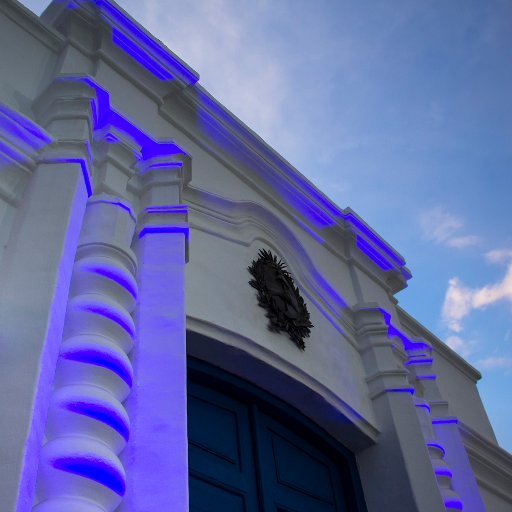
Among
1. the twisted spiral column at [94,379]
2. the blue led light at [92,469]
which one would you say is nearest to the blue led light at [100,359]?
the twisted spiral column at [94,379]

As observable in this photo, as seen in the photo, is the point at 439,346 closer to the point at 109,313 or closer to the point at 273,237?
the point at 273,237

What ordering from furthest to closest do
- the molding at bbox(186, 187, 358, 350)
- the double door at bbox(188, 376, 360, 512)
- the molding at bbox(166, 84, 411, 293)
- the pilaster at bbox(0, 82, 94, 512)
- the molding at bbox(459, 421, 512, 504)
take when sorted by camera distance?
the molding at bbox(459, 421, 512, 504) → the molding at bbox(166, 84, 411, 293) → the molding at bbox(186, 187, 358, 350) → the double door at bbox(188, 376, 360, 512) → the pilaster at bbox(0, 82, 94, 512)

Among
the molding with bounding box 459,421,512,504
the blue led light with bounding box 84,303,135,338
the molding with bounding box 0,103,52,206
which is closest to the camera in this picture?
the blue led light with bounding box 84,303,135,338

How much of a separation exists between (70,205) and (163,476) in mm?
1140

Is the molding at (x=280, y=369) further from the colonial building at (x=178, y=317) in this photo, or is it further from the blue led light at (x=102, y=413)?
the blue led light at (x=102, y=413)

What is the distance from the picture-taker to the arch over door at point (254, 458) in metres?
3.50

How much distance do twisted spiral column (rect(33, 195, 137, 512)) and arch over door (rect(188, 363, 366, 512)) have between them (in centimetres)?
111

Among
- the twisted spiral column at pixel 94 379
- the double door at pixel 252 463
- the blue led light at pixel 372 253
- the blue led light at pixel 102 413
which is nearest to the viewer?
the twisted spiral column at pixel 94 379

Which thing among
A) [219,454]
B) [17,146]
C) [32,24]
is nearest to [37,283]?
[17,146]

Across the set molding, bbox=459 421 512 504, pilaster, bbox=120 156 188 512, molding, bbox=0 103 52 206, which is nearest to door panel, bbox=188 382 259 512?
pilaster, bbox=120 156 188 512

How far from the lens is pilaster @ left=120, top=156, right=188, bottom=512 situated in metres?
2.30

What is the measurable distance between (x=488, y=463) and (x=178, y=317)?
4.64 metres

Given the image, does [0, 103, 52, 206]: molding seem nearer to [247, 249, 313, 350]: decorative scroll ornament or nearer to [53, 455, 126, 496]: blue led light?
[53, 455, 126, 496]: blue led light

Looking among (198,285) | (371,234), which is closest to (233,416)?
(198,285)
